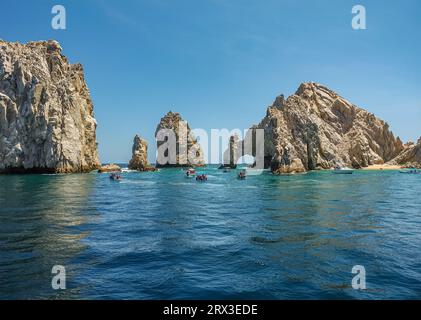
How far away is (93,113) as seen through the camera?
139m

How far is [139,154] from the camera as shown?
141 m

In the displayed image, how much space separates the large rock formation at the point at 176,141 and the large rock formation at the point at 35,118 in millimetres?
79925

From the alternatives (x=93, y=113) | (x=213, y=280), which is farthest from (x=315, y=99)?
(x=213, y=280)

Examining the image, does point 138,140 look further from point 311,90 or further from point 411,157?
point 411,157

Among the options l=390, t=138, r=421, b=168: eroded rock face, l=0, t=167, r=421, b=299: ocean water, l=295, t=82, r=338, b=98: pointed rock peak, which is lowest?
l=0, t=167, r=421, b=299: ocean water

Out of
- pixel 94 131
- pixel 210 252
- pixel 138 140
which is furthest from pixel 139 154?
A: pixel 210 252

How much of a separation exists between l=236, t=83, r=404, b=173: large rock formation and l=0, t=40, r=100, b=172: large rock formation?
7369 centimetres

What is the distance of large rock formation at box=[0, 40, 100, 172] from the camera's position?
100 metres

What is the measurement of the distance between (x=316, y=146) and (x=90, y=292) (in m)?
134

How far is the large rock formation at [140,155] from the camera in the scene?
140500 millimetres

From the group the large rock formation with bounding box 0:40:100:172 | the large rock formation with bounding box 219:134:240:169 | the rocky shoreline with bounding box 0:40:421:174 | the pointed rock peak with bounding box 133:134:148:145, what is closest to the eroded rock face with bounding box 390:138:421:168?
the rocky shoreline with bounding box 0:40:421:174

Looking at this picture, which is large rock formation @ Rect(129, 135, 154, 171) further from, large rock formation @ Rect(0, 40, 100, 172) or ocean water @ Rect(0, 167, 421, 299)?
ocean water @ Rect(0, 167, 421, 299)

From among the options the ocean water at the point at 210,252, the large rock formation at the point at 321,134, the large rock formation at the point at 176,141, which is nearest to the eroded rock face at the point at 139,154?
the large rock formation at the point at 176,141

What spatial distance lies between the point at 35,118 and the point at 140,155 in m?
48.5
